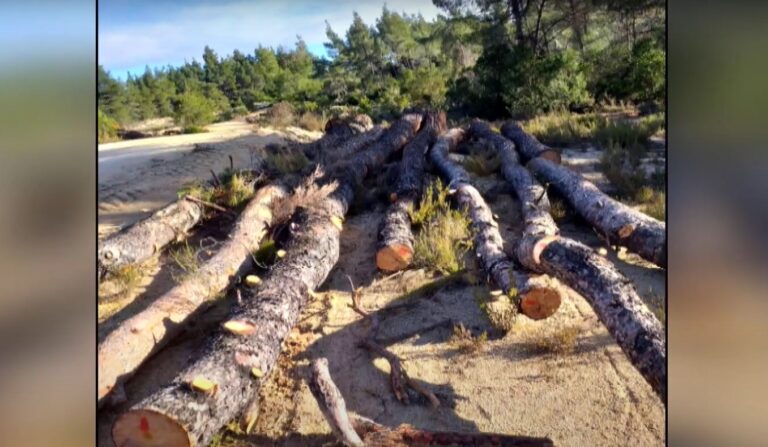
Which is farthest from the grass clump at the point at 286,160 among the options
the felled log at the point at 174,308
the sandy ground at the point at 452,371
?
the sandy ground at the point at 452,371

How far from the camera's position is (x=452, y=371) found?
109 inches

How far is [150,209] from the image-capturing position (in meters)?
4.23

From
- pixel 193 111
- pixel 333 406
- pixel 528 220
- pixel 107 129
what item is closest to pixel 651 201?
pixel 528 220

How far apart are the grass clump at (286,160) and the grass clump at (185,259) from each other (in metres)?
1.22

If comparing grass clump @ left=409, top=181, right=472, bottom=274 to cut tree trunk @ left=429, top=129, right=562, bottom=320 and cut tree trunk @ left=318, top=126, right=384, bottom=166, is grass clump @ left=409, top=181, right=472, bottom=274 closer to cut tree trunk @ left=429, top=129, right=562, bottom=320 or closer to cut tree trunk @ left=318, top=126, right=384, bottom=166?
cut tree trunk @ left=429, top=129, right=562, bottom=320

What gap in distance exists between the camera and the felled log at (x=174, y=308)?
2.55 metres

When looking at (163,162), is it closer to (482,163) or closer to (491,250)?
(491,250)

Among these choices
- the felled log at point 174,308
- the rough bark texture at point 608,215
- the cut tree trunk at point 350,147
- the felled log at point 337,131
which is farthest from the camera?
the cut tree trunk at point 350,147

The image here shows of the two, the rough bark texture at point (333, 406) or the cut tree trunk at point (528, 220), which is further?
the cut tree trunk at point (528, 220)

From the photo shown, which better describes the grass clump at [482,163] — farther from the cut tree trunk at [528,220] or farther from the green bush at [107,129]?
the green bush at [107,129]
